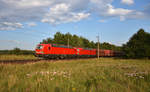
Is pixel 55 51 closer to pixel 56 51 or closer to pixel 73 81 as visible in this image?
pixel 56 51

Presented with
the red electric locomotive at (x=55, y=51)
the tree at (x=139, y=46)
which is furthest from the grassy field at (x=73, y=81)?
the tree at (x=139, y=46)

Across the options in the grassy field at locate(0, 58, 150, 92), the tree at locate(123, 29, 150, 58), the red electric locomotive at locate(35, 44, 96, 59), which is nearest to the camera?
the grassy field at locate(0, 58, 150, 92)

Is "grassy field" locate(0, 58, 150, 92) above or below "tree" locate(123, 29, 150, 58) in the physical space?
below

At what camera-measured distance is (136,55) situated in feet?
141

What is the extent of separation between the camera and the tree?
4109cm

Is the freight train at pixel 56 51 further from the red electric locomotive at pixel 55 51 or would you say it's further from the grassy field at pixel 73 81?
the grassy field at pixel 73 81

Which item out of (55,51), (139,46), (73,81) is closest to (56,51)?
(55,51)

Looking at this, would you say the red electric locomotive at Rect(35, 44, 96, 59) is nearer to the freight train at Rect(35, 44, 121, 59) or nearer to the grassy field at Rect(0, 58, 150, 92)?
the freight train at Rect(35, 44, 121, 59)

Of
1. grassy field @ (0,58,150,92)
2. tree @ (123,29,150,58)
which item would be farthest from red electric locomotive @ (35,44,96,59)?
grassy field @ (0,58,150,92)

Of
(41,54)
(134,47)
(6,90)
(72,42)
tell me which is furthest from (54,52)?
(72,42)

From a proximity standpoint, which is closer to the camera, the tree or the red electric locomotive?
the red electric locomotive

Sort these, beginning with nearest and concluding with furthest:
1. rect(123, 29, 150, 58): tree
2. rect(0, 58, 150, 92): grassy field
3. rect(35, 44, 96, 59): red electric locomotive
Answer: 1. rect(0, 58, 150, 92): grassy field
2. rect(35, 44, 96, 59): red electric locomotive
3. rect(123, 29, 150, 58): tree

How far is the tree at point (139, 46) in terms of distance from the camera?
4109cm

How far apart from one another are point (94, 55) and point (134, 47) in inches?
609
